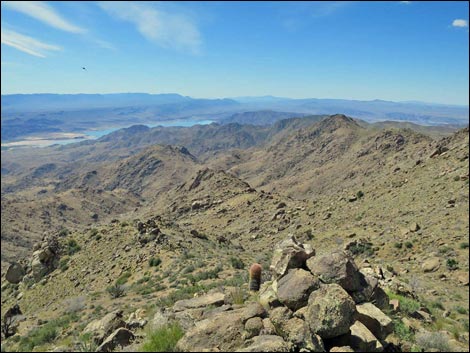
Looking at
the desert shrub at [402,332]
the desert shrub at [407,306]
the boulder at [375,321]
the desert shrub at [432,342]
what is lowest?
the desert shrub at [407,306]

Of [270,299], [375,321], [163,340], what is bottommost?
[375,321]

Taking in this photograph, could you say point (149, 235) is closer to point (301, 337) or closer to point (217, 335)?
point (217, 335)

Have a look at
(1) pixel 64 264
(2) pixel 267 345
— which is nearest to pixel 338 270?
(2) pixel 267 345

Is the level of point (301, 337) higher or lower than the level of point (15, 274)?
higher

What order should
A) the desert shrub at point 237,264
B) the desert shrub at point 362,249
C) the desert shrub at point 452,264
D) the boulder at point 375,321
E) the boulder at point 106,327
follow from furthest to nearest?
the desert shrub at point 362,249 < the desert shrub at point 237,264 < the desert shrub at point 452,264 < the boulder at point 106,327 < the boulder at point 375,321

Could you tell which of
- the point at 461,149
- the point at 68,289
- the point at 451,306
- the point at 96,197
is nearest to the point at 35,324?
the point at 68,289

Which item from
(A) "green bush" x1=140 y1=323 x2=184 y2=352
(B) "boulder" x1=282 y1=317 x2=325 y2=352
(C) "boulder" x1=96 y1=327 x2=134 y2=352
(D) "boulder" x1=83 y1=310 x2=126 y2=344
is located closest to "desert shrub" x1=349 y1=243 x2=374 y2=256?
(D) "boulder" x1=83 y1=310 x2=126 y2=344

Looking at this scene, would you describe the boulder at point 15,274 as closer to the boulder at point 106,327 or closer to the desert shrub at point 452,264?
the boulder at point 106,327

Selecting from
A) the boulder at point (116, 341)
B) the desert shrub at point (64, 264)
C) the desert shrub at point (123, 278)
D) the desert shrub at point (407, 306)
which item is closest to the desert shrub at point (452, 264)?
the desert shrub at point (407, 306)
